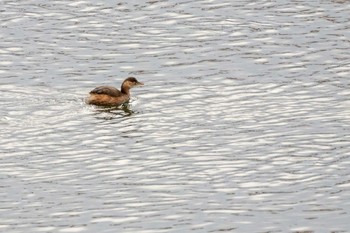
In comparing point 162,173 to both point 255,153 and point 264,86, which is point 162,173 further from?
point 264,86

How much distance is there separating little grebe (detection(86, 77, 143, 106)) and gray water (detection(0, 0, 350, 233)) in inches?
9.2

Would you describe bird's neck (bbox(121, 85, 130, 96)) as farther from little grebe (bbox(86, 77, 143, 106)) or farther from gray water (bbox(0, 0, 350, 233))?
gray water (bbox(0, 0, 350, 233))

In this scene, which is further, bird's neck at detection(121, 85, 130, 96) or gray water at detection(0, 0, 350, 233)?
bird's neck at detection(121, 85, 130, 96)

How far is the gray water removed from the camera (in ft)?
77.9

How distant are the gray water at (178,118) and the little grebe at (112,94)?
0.76 feet

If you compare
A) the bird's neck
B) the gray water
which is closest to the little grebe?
the bird's neck

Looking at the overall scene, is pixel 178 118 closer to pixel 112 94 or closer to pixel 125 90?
pixel 112 94

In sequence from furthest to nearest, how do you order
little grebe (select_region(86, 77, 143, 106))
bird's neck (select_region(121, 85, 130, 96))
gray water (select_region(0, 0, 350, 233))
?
bird's neck (select_region(121, 85, 130, 96)) < little grebe (select_region(86, 77, 143, 106)) < gray water (select_region(0, 0, 350, 233))

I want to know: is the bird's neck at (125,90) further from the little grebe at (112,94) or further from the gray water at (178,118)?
the gray water at (178,118)

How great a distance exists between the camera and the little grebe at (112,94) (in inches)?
→ 1251

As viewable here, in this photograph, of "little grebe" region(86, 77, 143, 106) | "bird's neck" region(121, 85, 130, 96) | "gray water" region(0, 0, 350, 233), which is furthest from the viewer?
"bird's neck" region(121, 85, 130, 96)

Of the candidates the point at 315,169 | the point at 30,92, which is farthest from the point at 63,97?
the point at 315,169

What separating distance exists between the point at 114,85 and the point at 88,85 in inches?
32.7

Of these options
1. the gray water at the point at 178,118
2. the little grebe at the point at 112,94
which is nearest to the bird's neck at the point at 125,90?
the little grebe at the point at 112,94
